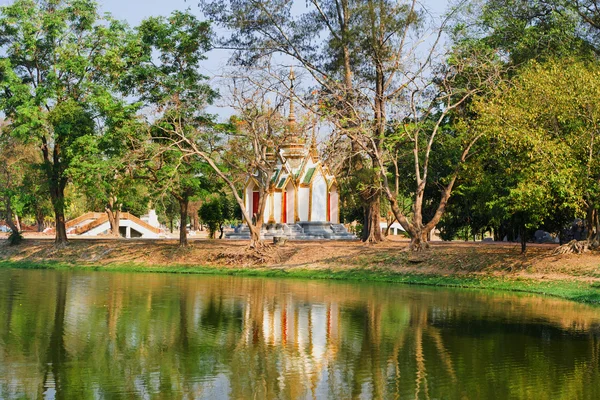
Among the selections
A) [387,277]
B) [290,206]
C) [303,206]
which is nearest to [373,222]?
[387,277]

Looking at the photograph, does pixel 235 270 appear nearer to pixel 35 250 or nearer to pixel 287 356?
pixel 35 250

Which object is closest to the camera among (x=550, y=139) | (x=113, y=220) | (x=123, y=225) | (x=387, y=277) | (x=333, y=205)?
(x=550, y=139)

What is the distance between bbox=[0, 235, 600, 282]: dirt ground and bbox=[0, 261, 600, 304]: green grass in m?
0.49

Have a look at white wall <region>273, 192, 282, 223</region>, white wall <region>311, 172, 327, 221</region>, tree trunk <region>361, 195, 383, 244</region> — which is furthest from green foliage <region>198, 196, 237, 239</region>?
tree trunk <region>361, 195, 383, 244</region>

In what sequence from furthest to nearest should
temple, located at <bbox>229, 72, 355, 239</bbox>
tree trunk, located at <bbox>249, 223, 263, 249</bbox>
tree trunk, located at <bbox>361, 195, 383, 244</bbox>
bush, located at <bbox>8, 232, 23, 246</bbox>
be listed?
temple, located at <bbox>229, 72, 355, 239</bbox>, bush, located at <bbox>8, 232, 23, 246</bbox>, tree trunk, located at <bbox>361, 195, 383, 244</bbox>, tree trunk, located at <bbox>249, 223, 263, 249</bbox>

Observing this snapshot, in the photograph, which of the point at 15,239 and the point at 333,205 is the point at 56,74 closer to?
the point at 15,239

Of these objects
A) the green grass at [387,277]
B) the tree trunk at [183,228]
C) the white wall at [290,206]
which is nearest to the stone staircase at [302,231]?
the white wall at [290,206]

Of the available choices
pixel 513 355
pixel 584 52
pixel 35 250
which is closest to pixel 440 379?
pixel 513 355

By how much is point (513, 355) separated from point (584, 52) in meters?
22.9

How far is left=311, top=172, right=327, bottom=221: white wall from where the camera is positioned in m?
47.4

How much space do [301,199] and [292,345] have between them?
3277 cm

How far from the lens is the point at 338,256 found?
110 feet

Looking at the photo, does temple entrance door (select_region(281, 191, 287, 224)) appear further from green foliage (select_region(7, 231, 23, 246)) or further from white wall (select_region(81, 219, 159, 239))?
white wall (select_region(81, 219, 159, 239))

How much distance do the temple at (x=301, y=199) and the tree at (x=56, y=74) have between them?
36.0 feet
